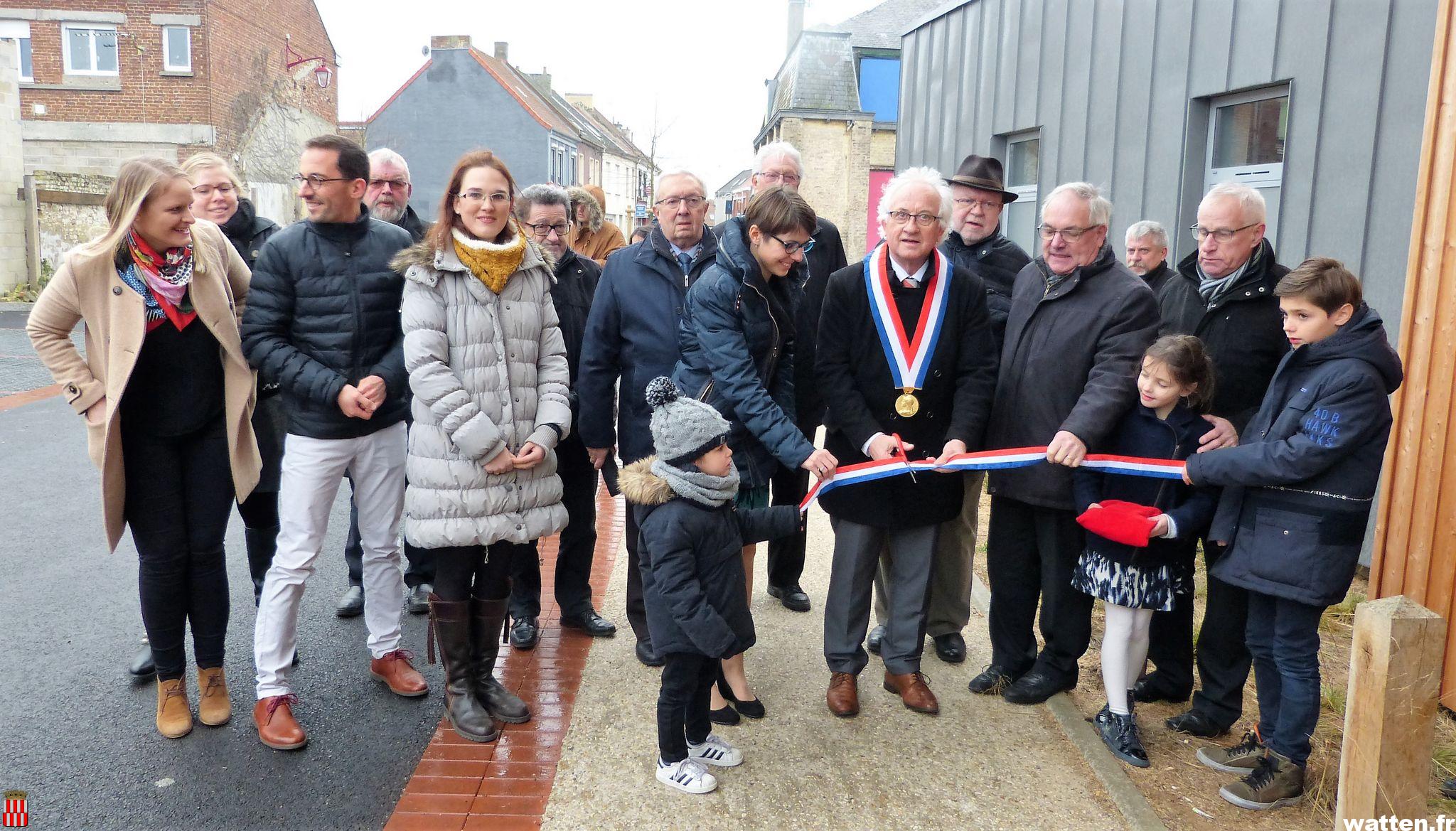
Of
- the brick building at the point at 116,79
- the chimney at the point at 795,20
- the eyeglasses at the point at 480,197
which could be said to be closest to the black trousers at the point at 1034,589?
the eyeglasses at the point at 480,197

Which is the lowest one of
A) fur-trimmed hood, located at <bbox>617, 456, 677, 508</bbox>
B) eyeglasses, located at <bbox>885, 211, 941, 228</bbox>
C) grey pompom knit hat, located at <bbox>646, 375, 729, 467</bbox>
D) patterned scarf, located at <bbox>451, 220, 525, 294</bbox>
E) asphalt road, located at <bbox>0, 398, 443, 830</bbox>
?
asphalt road, located at <bbox>0, 398, 443, 830</bbox>

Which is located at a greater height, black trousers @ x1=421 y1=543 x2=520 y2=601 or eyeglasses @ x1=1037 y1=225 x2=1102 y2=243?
eyeglasses @ x1=1037 y1=225 x2=1102 y2=243

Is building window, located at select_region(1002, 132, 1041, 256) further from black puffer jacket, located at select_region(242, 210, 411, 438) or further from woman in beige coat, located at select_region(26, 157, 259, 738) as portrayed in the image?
woman in beige coat, located at select_region(26, 157, 259, 738)

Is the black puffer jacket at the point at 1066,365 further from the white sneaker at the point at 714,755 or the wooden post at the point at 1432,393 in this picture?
the white sneaker at the point at 714,755

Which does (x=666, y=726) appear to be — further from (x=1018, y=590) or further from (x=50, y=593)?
(x=50, y=593)

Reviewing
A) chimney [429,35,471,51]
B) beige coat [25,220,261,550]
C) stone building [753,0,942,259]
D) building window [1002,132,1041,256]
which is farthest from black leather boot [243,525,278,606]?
chimney [429,35,471,51]

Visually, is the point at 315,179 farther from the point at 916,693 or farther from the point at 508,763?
the point at 916,693

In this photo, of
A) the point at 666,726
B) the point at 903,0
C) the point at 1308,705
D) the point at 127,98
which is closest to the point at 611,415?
the point at 666,726

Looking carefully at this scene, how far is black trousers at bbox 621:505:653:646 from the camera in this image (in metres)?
4.43

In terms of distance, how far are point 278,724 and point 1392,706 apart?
369cm

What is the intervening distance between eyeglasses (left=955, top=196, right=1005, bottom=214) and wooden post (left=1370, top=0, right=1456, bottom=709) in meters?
1.88

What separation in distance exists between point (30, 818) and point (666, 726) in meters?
2.10

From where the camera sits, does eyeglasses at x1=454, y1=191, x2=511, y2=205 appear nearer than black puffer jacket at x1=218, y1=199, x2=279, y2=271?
Yes

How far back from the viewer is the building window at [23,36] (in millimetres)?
26484
